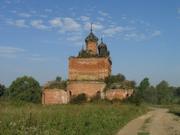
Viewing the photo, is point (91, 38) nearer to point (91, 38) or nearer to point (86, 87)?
point (91, 38)

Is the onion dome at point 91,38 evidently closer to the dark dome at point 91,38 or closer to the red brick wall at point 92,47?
the dark dome at point 91,38

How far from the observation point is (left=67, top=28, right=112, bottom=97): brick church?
5494 cm

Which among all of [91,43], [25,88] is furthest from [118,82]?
[25,88]

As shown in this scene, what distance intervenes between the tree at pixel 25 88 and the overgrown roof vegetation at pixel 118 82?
21.8 meters

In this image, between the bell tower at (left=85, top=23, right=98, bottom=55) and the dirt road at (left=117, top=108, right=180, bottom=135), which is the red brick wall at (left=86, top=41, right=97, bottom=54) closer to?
the bell tower at (left=85, top=23, right=98, bottom=55)

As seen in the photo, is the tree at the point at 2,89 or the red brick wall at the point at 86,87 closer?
the red brick wall at the point at 86,87

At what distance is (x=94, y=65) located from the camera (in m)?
55.6

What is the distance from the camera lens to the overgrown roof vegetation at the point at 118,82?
2112 inches

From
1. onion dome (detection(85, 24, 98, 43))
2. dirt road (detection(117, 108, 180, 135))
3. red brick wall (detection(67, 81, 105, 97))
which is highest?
onion dome (detection(85, 24, 98, 43))

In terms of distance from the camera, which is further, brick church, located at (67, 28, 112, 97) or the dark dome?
the dark dome

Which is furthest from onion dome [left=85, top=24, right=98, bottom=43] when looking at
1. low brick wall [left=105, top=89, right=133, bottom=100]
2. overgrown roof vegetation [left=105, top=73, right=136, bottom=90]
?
low brick wall [left=105, top=89, right=133, bottom=100]

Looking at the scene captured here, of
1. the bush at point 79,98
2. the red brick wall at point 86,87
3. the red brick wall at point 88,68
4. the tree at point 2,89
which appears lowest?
the bush at point 79,98

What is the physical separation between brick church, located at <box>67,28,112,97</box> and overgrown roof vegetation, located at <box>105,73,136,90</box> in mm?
710

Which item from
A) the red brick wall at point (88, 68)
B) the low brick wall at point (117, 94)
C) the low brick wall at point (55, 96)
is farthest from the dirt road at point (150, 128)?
the low brick wall at point (55, 96)
